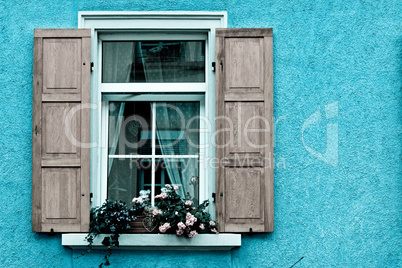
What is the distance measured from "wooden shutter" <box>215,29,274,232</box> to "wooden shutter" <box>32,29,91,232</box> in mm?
1050

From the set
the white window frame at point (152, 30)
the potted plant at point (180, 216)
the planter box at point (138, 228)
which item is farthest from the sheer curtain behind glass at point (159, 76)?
the planter box at point (138, 228)

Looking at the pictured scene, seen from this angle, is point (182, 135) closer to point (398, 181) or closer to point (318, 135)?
point (318, 135)

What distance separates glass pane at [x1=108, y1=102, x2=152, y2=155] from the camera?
3846mm

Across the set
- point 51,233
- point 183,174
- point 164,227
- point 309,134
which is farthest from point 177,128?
point 51,233

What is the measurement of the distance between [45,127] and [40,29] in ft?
2.55

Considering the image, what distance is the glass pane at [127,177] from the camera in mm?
3795

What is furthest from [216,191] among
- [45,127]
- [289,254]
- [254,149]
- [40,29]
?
[40,29]

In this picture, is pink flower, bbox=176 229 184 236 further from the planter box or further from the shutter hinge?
the shutter hinge

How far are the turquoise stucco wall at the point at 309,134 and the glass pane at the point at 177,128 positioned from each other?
702mm

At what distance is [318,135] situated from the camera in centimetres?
366

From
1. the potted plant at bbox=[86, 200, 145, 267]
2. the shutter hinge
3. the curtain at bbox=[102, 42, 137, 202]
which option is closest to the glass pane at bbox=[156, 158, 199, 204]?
the curtain at bbox=[102, 42, 137, 202]

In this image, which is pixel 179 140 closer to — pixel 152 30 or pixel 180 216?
pixel 180 216

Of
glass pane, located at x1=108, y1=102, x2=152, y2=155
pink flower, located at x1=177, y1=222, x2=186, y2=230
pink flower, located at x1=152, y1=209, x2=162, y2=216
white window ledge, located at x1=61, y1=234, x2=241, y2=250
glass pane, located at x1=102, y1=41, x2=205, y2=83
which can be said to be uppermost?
glass pane, located at x1=102, y1=41, x2=205, y2=83

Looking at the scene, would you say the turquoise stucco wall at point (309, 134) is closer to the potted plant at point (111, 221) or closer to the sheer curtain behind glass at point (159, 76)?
the potted plant at point (111, 221)
